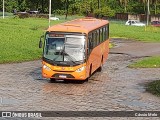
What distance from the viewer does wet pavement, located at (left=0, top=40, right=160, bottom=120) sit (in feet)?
53.1

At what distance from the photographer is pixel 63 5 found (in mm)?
96625

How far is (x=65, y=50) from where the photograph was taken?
20.7 metres

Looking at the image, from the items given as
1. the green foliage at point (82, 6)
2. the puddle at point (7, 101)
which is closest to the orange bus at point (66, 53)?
the puddle at point (7, 101)

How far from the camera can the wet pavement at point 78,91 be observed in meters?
16.2

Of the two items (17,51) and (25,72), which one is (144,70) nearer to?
(25,72)

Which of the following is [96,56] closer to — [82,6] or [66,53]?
[66,53]

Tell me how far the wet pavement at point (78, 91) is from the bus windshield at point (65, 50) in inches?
47.6

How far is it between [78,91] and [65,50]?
2291mm

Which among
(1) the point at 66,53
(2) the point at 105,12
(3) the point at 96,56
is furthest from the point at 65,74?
(2) the point at 105,12

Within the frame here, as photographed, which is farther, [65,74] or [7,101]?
[65,74]

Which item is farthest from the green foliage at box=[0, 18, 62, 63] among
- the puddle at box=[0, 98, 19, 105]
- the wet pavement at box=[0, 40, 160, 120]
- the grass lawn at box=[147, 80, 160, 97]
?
the puddle at box=[0, 98, 19, 105]

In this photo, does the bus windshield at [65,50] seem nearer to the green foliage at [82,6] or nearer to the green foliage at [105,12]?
the green foliage at [105,12]

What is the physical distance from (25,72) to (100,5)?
6664cm

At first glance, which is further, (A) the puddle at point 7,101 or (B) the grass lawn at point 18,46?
(B) the grass lawn at point 18,46
